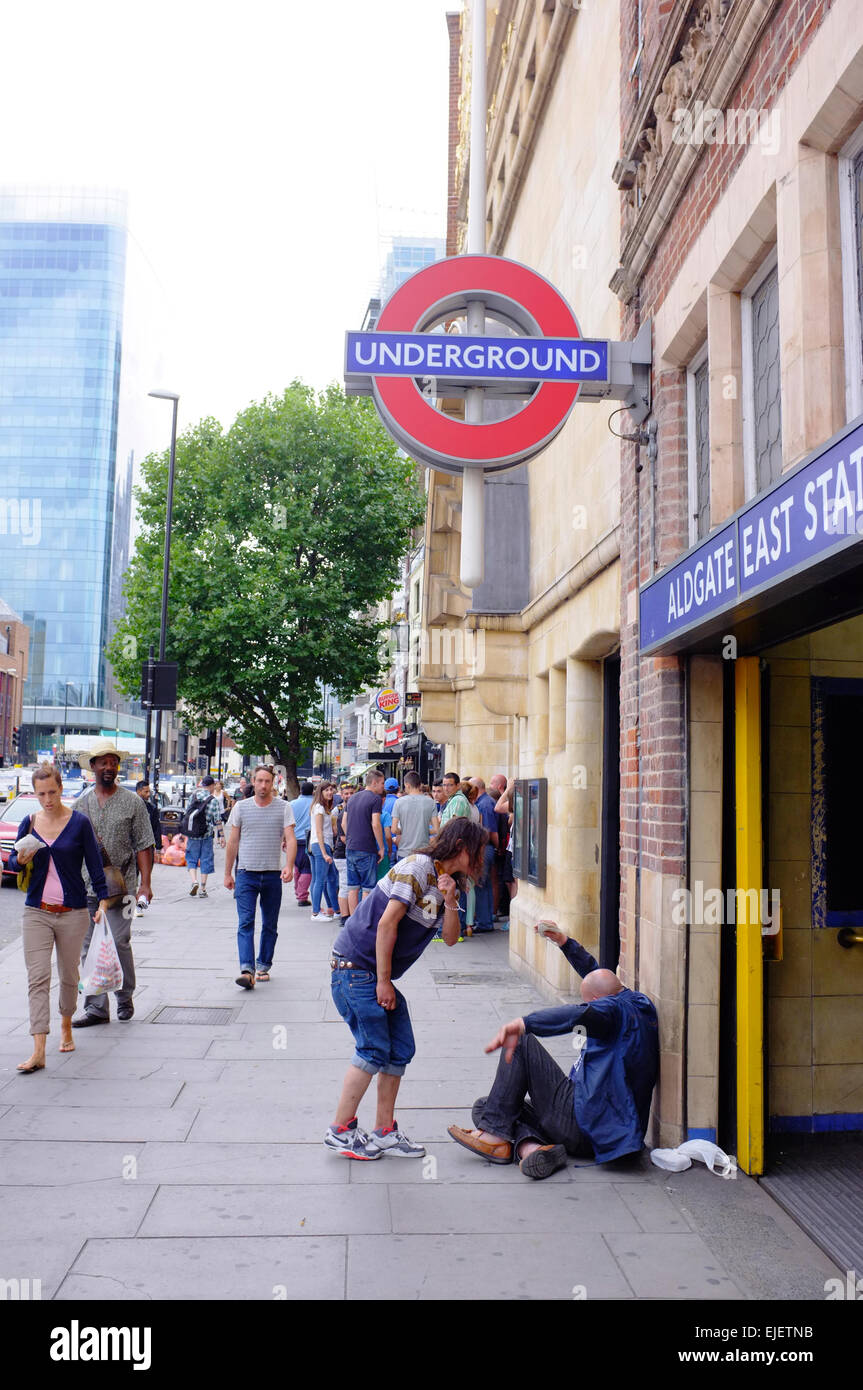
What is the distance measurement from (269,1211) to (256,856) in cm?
476

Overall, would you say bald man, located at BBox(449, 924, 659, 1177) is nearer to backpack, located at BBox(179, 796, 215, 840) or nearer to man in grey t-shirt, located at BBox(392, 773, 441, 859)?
man in grey t-shirt, located at BBox(392, 773, 441, 859)

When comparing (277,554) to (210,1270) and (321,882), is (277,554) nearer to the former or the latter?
(321,882)

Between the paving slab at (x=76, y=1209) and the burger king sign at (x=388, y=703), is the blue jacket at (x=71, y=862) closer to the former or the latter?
the paving slab at (x=76, y=1209)

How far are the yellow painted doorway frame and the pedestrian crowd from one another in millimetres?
434

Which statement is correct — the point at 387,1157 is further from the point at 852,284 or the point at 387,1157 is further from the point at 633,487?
the point at 852,284

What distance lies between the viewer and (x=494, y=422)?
229 inches

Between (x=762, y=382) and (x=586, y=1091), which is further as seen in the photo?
(x=586, y=1091)

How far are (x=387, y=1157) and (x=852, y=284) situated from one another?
425 cm

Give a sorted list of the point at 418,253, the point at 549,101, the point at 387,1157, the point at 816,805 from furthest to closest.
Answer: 1. the point at 418,253
2. the point at 549,101
3. the point at 816,805
4. the point at 387,1157

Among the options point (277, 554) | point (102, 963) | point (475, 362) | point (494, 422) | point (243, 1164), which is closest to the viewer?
point (243, 1164)

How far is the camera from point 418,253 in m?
96.6

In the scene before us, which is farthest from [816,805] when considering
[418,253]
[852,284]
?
[418,253]

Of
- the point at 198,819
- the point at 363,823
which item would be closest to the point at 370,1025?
the point at 363,823
